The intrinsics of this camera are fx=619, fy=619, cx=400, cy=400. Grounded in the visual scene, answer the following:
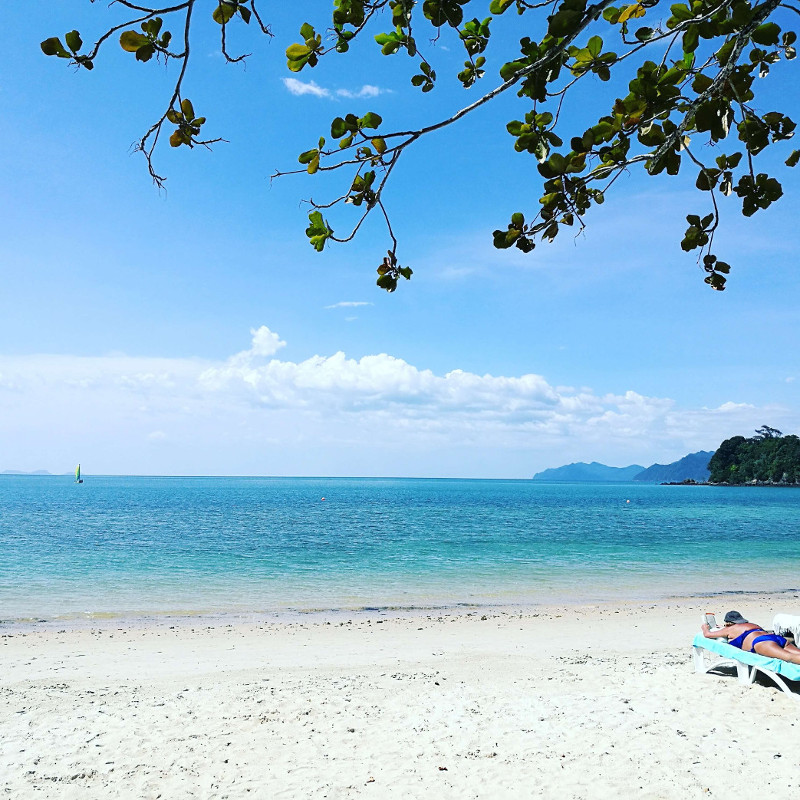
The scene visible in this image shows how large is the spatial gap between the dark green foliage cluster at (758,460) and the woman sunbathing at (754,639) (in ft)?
613

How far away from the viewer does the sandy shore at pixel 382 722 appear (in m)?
5.88

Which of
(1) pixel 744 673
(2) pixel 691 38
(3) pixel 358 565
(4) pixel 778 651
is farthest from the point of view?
(3) pixel 358 565

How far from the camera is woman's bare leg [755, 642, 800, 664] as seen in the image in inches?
314

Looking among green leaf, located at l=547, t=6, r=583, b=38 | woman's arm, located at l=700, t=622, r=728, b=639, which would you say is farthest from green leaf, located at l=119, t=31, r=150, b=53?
woman's arm, located at l=700, t=622, r=728, b=639

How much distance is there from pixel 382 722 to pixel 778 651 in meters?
5.27

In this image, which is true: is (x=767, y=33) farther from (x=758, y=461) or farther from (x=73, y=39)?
(x=758, y=461)

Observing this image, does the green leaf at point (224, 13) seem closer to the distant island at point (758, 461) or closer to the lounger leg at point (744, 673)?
the lounger leg at point (744, 673)

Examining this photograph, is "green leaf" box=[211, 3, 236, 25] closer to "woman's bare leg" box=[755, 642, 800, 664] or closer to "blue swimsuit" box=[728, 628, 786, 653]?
"woman's bare leg" box=[755, 642, 800, 664]

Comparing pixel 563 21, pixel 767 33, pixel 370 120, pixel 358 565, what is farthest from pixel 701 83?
pixel 358 565

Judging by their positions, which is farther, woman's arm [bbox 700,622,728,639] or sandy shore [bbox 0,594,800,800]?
woman's arm [bbox 700,622,728,639]

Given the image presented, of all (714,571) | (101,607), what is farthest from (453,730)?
(714,571)

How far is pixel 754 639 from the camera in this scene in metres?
8.59

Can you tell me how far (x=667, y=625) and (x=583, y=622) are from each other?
1.88 m

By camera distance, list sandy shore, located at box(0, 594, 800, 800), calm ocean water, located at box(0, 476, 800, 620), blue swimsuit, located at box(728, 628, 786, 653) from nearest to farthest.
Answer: sandy shore, located at box(0, 594, 800, 800) → blue swimsuit, located at box(728, 628, 786, 653) → calm ocean water, located at box(0, 476, 800, 620)
